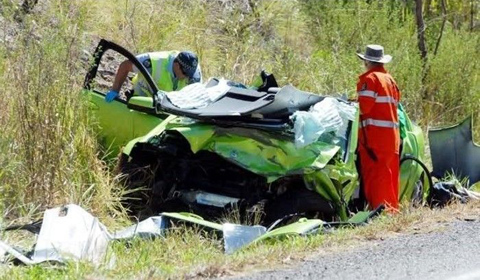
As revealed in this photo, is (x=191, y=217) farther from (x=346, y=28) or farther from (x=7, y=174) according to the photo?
(x=346, y=28)

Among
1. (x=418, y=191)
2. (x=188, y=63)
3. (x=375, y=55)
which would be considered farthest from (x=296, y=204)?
(x=188, y=63)

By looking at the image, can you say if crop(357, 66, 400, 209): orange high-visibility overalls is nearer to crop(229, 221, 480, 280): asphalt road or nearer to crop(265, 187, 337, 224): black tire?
crop(265, 187, 337, 224): black tire

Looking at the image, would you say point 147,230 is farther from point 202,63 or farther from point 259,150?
point 202,63

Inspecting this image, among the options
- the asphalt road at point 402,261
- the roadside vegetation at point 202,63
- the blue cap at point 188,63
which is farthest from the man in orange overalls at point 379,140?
the blue cap at point 188,63

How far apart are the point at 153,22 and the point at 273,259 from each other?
24.4 feet

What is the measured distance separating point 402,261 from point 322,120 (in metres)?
2.36

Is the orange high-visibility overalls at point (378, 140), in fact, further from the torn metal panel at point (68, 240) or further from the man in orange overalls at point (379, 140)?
the torn metal panel at point (68, 240)

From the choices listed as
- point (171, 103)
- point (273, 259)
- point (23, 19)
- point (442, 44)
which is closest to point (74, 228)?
point (273, 259)

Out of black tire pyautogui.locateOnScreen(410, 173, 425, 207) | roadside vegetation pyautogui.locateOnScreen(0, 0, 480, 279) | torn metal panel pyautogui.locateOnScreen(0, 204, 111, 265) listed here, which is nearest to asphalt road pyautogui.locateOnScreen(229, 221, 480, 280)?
roadside vegetation pyautogui.locateOnScreen(0, 0, 480, 279)

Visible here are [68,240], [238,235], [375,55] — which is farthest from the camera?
[375,55]

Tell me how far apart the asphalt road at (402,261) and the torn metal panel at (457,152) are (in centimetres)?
329

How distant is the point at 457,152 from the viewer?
444 inches

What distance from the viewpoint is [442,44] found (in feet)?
51.9

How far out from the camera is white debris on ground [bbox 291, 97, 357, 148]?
8.87m
